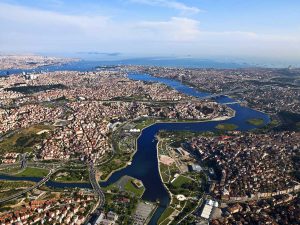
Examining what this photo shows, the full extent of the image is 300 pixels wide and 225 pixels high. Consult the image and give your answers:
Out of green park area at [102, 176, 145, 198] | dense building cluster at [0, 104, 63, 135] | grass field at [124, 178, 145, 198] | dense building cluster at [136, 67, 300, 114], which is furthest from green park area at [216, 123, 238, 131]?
dense building cluster at [0, 104, 63, 135]

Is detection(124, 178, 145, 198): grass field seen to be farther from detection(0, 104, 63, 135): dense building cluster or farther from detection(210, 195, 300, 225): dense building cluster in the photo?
detection(0, 104, 63, 135): dense building cluster

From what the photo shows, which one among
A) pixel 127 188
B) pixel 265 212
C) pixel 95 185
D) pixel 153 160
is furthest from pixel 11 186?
pixel 265 212

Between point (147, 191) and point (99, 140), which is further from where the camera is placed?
point (99, 140)

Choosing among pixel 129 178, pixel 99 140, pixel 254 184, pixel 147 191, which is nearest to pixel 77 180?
pixel 129 178

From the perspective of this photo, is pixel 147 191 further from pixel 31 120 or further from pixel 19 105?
pixel 19 105

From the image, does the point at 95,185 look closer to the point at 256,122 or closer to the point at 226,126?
the point at 226,126
